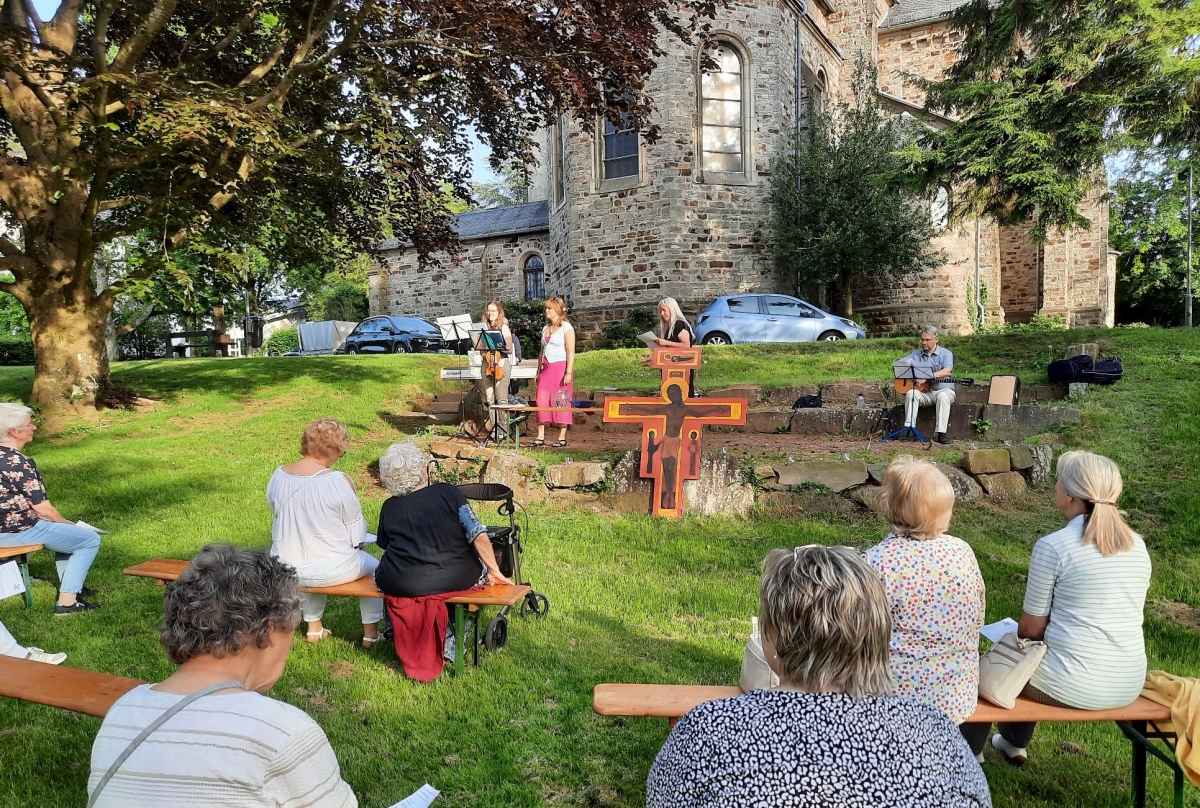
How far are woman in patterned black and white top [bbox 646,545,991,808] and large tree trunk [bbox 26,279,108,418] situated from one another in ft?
35.3

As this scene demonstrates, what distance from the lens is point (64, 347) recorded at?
9.71 metres

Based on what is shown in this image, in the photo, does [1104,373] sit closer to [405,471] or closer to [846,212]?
[405,471]

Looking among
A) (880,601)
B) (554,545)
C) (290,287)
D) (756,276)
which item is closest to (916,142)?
(756,276)

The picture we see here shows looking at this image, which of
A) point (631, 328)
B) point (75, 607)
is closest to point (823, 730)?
point (75, 607)

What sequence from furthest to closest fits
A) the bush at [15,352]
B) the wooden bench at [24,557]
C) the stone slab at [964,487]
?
1. the bush at [15,352]
2. the stone slab at [964,487]
3. the wooden bench at [24,557]

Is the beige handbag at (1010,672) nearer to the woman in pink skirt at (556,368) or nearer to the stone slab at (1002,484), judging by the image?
the stone slab at (1002,484)

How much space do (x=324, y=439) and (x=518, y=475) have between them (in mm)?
3331

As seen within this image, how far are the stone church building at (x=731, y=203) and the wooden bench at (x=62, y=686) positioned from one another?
615 inches

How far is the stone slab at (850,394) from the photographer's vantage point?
1023 cm

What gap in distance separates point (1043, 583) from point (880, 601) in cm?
145

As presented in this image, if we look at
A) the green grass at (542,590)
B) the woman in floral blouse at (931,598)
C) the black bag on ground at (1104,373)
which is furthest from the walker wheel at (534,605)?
the black bag on ground at (1104,373)

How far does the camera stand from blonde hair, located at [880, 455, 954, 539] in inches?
100

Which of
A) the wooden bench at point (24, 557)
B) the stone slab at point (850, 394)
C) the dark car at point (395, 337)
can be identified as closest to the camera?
the wooden bench at point (24, 557)

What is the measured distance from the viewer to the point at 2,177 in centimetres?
919
